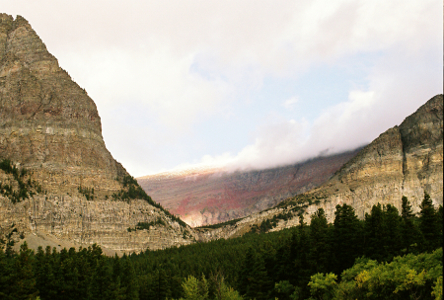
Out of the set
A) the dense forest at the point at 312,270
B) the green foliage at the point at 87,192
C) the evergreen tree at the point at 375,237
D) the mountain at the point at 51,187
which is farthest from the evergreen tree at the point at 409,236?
the green foliage at the point at 87,192

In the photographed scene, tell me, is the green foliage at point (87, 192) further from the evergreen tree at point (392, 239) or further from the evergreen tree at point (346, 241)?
the evergreen tree at point (392, 239)

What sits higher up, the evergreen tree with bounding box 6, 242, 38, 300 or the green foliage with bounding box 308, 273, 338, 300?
the evergreen tree with bounding box 6, 242, 38, 300

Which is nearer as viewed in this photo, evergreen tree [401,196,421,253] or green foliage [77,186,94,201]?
evergreen tree [401,196,421,253]

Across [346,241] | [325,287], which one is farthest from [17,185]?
[325,287]

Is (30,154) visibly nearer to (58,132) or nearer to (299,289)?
(58,132)

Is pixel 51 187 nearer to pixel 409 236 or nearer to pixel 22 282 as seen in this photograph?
pixel 22 282

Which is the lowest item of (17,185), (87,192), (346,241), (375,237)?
(346,241)

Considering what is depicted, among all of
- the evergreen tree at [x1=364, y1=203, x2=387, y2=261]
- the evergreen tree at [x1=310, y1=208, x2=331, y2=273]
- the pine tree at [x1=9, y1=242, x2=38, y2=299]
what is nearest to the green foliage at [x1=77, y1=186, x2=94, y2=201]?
the pine tree at [x1=9, y1=242, x2=38, y2=299]

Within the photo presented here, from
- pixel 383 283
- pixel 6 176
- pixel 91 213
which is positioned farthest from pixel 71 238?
pixel 383 283

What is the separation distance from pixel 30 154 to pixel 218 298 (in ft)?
467

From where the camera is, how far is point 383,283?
175 ft

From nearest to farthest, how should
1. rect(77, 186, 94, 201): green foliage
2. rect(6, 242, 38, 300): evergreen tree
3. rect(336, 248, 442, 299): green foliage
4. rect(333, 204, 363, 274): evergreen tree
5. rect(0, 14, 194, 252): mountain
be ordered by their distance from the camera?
rect(336, 248, 442, 299): green foliage
rect(6, 242, 38, 300): evergreen tree
rect(333, 204, 363, 274): evergreen tree
rect(0, 14, 194, 252): mountain
rect(77, 186, 94, 201): green foliage

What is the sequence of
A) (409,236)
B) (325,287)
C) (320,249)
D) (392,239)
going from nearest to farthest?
1. (325,287)
2. (392,239)
3. (409,236)
4. (320,249)

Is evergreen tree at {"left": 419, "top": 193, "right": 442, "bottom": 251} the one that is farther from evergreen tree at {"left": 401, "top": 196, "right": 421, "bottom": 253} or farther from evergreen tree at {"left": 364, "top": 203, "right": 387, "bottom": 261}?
evergreen tree at {"left": 364, "top": 203, "right": 387, "bottom": 261}
